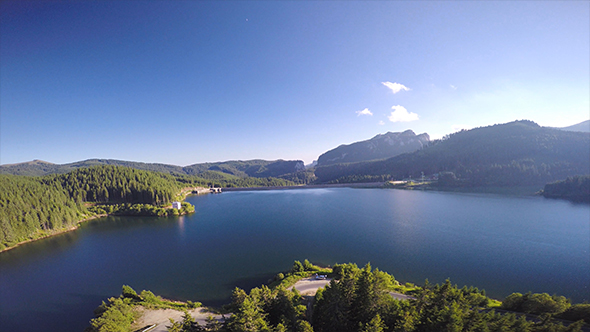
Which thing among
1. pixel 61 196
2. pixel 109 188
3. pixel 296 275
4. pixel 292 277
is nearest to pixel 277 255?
pixel 296 275

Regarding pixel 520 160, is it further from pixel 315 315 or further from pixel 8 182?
pixel 8 182

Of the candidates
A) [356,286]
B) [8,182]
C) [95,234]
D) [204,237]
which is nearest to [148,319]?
[356,286]

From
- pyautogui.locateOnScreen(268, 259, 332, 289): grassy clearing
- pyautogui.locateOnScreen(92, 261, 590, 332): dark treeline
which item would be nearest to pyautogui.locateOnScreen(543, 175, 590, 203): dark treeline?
pyautogui.locateOnScreen(92, 261, 590, 332): dark treeline

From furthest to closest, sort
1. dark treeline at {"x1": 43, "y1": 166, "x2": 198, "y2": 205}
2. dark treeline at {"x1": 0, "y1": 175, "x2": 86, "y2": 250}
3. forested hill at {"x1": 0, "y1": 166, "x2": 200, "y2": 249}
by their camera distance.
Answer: dark treeline at {"x1": 43, "y1": 166, "x2": 198, "y2": 205}
forested hill at {"x1": 0, "y1": 166, "x2": 200, "y2": 249}
dark treeline at {"x1": 0, "y1": 175, "x2": 86, "y2": 250}

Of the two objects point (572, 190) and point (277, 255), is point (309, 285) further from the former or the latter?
point (572, 190)

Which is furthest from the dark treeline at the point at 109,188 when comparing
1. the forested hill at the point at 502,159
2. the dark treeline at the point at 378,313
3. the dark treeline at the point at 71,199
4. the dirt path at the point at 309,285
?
the forested hill at the point at 502,159

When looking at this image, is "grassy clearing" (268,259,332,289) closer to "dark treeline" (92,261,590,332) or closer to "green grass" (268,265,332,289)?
"green grass" (268,265,332,289)
